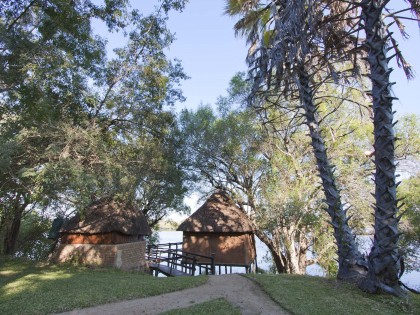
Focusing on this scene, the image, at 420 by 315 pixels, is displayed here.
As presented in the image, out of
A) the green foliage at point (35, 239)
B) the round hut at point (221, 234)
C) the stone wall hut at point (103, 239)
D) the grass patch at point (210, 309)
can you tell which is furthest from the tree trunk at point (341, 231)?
the green foliage at point (35, 239)

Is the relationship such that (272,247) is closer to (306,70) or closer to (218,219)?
(218,219)

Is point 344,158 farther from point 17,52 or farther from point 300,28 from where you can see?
point 17,52

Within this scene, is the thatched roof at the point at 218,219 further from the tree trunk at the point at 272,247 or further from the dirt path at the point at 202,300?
the dirt path at the point at 202,300

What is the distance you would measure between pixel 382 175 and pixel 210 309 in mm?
4912

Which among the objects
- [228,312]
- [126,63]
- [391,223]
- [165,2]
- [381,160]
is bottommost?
[228,312]

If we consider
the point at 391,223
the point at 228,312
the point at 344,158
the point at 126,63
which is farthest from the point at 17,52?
the point at 344,158

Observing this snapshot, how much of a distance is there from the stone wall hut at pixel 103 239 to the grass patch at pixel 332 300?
923cm

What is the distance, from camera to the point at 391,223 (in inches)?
260

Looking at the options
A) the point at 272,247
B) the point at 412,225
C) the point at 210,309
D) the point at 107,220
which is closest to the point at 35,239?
the point at 107,220

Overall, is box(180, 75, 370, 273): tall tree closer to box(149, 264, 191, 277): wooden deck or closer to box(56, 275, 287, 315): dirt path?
box(149, 264, 191, 277): wooden deck

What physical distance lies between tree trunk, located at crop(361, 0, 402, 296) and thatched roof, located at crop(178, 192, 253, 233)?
512 inches

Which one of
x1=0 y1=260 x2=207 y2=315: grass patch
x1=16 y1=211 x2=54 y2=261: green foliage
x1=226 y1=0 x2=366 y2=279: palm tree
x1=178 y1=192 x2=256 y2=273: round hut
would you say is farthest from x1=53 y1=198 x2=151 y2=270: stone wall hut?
x1=226 y1=0 x2=366 y2=279: palm tree

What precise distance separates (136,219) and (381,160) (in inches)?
548

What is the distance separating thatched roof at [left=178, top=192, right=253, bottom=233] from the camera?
19922mm
